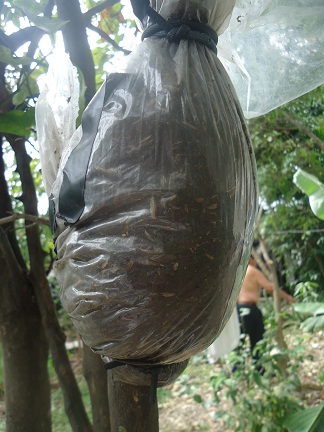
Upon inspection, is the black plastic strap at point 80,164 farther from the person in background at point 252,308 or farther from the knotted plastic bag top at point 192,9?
the person in background at point 252,308

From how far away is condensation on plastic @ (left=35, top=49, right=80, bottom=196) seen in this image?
99 cm

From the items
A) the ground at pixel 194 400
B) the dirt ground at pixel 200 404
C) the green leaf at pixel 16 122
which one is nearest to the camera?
the green leaf at pixel 16 122

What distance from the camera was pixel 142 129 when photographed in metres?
0.79

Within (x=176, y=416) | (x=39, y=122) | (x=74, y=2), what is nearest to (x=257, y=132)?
(x=176, y=416)

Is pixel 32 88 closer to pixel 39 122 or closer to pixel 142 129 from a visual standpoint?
pixel 39 122

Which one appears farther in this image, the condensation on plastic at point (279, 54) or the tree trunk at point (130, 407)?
the condensation on plastic at point (279, 54)

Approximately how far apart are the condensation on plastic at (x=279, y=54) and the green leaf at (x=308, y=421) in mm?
1961

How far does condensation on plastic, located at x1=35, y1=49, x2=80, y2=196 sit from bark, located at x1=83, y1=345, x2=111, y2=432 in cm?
55

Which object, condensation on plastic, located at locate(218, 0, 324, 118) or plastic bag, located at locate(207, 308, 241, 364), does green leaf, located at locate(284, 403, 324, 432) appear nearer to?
plastic bag, located at locate(207, 308, 241, 364)

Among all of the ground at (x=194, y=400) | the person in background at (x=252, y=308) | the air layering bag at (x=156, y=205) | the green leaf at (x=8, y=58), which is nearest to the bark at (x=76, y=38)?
the green leaf at (x=8, y=58)

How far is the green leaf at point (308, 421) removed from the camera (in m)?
2.61

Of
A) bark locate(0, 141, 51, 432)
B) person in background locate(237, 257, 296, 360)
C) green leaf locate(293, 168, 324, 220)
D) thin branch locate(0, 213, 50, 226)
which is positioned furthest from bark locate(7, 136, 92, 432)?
person in background locate(237, 257, 296, 360)

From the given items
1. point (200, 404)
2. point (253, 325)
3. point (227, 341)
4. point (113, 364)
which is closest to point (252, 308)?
point (253, 325)

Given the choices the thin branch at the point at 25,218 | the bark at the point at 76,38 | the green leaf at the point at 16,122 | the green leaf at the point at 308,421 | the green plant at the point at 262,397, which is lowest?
the green leaf at the point at 308,421
